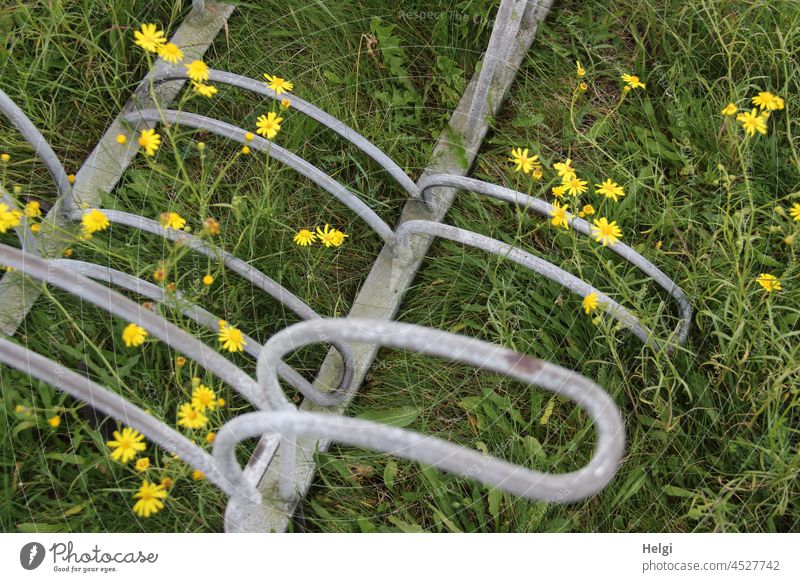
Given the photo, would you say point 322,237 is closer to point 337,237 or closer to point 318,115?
point 337,237

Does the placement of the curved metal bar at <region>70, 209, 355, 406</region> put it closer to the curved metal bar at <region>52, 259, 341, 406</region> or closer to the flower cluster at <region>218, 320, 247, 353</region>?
the curved metal bar at <region>52, 259, 341, 406</region>

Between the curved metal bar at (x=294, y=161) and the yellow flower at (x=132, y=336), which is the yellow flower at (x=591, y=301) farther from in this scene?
the yellow flower at (x=132, y=336)

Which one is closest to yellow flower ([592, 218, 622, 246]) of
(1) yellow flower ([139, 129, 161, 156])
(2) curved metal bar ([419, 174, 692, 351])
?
(2) curved metal bar ([419, 174, 692, 351])

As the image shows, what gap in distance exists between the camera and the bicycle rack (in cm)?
103

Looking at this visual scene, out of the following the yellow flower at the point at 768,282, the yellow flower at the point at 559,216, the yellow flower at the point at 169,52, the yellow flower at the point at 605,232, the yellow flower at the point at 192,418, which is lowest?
the yellow flower at the point at 192,418

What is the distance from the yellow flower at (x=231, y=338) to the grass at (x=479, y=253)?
118 mm

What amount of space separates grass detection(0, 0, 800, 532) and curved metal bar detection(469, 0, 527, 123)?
0.14 metres

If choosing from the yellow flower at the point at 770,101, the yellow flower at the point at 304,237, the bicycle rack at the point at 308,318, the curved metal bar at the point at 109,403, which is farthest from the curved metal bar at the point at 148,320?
the yellow flower at the point at 770,101

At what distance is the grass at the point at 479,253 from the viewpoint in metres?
1.90

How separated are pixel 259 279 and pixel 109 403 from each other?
0.67 meters

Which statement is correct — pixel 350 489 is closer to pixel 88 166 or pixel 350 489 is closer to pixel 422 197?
pixel 422 197

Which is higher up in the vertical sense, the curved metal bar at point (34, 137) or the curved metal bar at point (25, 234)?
the curved metal bar at point (34, 137)

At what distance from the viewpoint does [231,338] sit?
1.76 meters

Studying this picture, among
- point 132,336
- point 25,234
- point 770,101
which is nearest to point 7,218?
point 25,234
